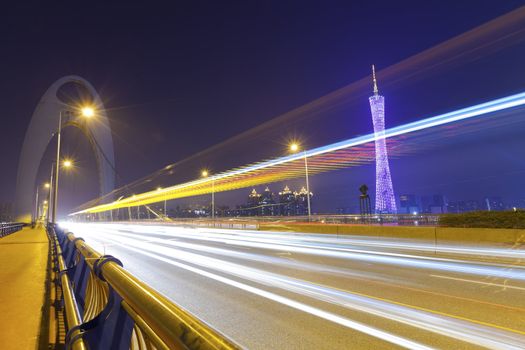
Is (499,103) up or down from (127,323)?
up

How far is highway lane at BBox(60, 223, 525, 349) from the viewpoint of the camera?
17.3 feet

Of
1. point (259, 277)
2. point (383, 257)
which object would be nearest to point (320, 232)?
point (383, 257)

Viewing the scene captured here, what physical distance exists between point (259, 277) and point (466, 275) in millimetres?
6113

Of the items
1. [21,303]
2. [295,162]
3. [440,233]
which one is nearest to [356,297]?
[21,303]

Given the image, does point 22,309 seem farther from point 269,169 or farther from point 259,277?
point 269,169

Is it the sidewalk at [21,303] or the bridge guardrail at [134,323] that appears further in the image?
the sidewalk at [21,303]

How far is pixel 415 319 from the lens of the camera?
604cm

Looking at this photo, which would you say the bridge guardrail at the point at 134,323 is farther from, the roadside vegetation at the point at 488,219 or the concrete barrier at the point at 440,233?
the roadside vegetation at the point at 488,219

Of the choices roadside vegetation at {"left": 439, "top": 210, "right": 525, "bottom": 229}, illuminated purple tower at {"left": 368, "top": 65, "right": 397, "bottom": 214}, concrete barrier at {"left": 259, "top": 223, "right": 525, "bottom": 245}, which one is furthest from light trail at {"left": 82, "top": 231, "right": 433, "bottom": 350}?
illuminated purple tower at {"left": 368, "top": 65, "right": 397, "bottom": 214}

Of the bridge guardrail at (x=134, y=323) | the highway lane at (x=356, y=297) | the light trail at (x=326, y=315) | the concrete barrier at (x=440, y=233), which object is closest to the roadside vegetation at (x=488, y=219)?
the concrete barrier at (x=440, y=233)

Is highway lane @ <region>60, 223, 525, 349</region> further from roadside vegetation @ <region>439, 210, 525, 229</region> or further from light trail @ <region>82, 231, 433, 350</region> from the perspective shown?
roadside vegetation @ <region>439, 210, 525, 229</region>

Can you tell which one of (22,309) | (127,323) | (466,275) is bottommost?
(466,275)

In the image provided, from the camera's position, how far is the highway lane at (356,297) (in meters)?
5.26

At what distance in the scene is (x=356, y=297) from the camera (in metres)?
7.68
